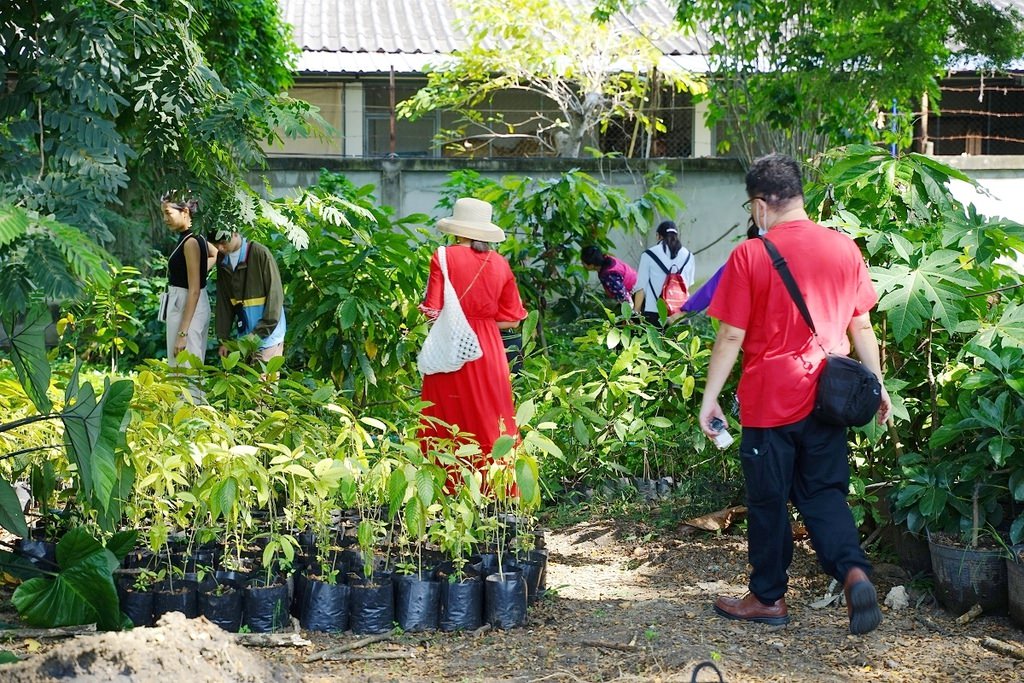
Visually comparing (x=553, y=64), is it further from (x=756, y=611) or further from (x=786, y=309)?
(x=756, y=611)

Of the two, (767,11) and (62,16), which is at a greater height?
(767,11)

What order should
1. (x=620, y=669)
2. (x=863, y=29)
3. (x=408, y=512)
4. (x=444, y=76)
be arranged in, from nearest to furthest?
(x=620, y=669)
(x=408, y=512)
(x=863, y=29)
(x=444, y=76)

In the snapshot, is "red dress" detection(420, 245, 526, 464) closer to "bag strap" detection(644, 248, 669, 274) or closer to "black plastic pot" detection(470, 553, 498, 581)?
"black plastic pot" detection(470, 553, 498, 581)

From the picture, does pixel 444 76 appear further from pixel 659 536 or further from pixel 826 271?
pixel 826 271

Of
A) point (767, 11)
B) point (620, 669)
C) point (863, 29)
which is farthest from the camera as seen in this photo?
point (767, 11)

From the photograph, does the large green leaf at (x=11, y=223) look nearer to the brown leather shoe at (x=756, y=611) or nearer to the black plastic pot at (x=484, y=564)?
the black plastic pot at (x=484, y=564)

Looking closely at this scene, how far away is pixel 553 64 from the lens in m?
12.5

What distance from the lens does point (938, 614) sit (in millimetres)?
4344

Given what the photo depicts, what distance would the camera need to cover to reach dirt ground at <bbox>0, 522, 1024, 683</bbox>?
3.14 metres

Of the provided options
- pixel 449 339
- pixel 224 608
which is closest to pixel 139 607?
pixel 224 608

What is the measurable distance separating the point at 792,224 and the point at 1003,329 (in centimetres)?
103

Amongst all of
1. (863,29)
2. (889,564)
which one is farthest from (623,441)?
(863,29)

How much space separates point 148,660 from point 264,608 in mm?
928

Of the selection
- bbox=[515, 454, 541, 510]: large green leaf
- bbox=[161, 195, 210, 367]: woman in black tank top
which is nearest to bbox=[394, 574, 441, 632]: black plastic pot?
bbox=[515, 454, 541, 510]: large green leaf
